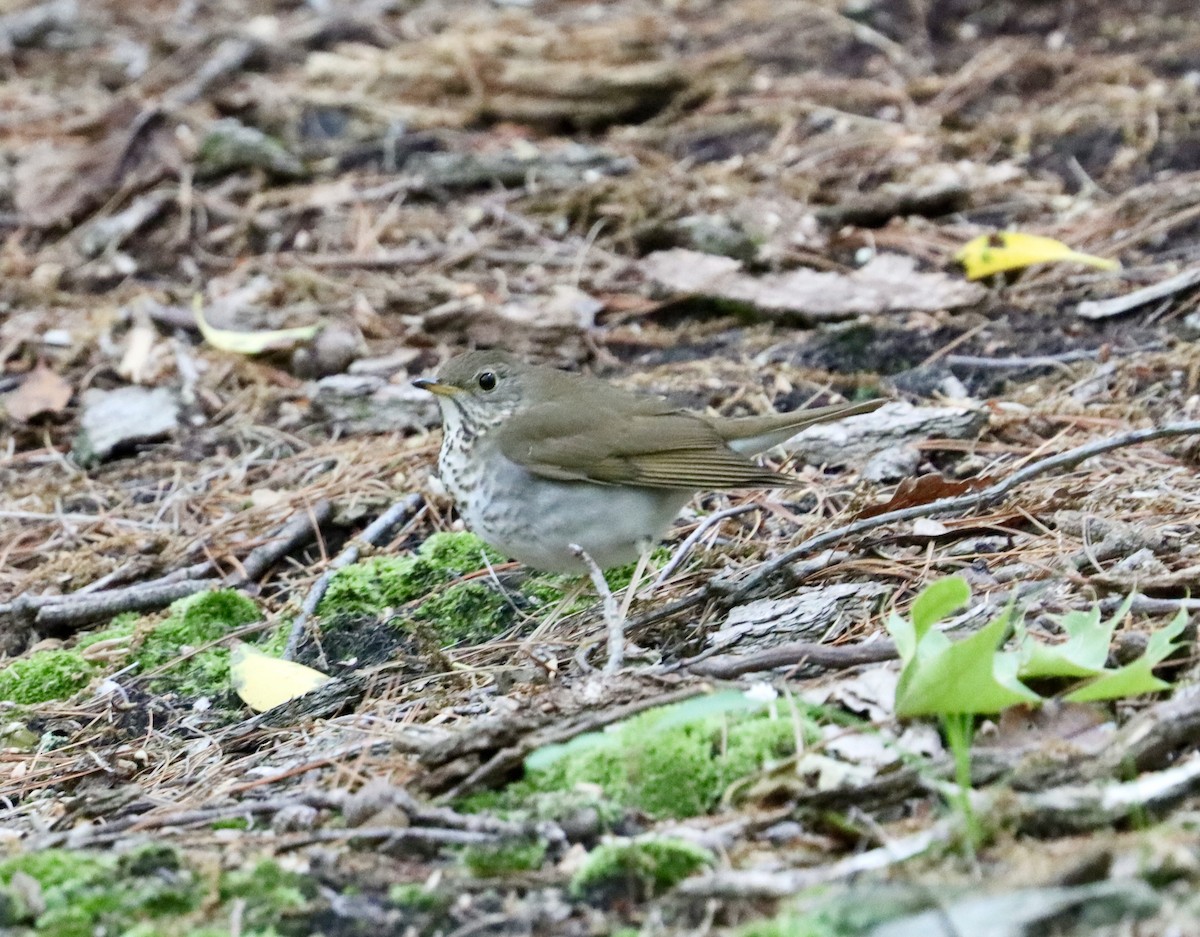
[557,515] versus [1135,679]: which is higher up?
[1135,679]

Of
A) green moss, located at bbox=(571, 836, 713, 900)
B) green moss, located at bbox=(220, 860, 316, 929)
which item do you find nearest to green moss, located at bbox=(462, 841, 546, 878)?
green moss, located at bbox=(571, 836, 713, 900)

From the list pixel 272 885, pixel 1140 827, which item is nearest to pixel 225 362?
pixel 272 885

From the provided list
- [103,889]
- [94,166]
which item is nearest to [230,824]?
[103,889]

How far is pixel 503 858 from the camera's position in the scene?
103 inches

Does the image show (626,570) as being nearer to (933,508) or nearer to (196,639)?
(933,508)

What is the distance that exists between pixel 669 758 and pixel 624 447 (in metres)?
1.67

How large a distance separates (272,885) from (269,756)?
3.08ft

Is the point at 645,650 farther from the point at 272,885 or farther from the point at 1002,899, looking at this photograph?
the point at 1002,899

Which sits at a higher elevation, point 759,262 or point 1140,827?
point 1140,827

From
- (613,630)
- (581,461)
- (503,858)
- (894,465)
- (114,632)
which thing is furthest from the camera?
(894,465)

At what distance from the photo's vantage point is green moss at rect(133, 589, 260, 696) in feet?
13.8

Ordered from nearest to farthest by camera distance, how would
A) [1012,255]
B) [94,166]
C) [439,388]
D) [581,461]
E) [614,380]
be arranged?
[581,461], [439,388], [614,380], [1012,255], [94,166]

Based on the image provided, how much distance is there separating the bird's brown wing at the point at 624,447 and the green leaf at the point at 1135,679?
1543mm

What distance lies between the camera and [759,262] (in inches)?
256
